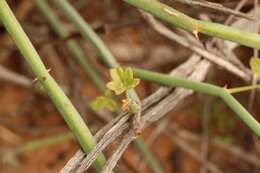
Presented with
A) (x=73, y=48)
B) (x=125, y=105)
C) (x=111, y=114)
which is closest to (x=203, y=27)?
(x=125, y=105)

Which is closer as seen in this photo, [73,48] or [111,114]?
[73,48]

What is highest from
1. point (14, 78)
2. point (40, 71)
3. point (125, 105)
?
point (40, 71)

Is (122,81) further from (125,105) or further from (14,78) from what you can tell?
(14,78)

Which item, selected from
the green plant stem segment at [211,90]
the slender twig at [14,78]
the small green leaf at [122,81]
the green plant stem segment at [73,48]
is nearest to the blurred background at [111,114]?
the slender twig at [14,78]

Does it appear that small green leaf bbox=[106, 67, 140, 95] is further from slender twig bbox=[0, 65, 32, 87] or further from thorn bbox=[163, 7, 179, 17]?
slender twig bbox=[0, 65, 32, 87]

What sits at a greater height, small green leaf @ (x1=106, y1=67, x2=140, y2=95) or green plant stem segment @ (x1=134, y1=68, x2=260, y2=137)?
small green leaf @ (x1=106, y1=67, x2=140, y2=95)

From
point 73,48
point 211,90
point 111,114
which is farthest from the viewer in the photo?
point 111,114

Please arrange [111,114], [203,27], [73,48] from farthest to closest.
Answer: [111,114]
[73,48]
[203,27]

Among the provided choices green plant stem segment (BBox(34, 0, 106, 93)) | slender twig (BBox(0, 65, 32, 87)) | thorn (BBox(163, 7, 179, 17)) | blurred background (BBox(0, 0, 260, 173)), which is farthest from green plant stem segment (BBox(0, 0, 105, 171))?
slender twig (BBox(0, 65, 32, 87))

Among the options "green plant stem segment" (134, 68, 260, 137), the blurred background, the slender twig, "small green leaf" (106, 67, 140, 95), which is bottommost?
the blurred background
